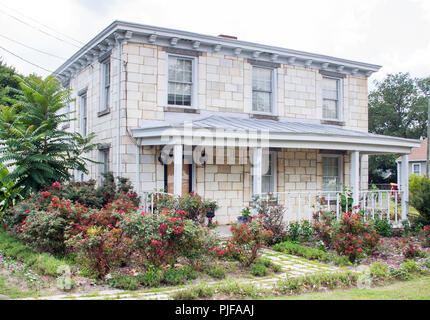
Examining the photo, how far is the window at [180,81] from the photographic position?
13.6 metres

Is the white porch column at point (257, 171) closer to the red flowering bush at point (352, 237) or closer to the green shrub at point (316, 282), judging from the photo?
the red flowering bush at point (352, 237)

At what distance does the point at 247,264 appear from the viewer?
827cm

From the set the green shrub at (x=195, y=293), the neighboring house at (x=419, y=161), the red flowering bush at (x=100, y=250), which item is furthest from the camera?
the neighboring house at (x=419, y=161)

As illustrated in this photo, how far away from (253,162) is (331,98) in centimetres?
642

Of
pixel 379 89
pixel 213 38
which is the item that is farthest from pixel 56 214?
pixel 379 89

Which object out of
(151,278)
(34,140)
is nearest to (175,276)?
(151,278)

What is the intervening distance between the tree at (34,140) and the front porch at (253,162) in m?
2.34

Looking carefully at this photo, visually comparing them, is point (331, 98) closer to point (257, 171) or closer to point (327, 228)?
point (257, 171)

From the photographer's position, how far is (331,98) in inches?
668

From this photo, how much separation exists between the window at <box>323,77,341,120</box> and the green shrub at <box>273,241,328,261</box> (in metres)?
7.98

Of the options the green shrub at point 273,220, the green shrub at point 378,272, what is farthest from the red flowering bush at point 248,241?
the green shrub at point 273,220
